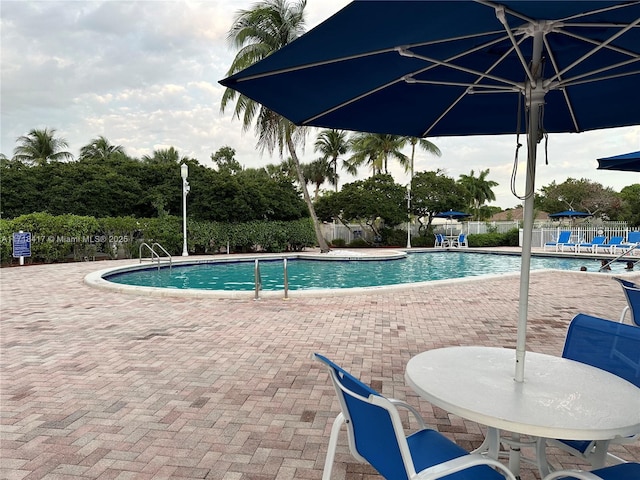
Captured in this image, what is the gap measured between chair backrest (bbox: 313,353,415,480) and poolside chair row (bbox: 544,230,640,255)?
725 inches

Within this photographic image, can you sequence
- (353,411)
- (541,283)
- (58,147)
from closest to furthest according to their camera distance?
1. (353,411)
2. (541,283)
3. (58,147)

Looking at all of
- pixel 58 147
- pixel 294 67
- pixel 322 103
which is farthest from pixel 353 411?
pixel 58 147

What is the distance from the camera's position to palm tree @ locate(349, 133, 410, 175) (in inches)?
1131

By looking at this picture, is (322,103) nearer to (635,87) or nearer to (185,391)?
(635,87)

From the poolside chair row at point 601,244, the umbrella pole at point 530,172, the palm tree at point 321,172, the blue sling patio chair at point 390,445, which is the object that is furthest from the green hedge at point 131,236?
the umbrella pole at point 530,172

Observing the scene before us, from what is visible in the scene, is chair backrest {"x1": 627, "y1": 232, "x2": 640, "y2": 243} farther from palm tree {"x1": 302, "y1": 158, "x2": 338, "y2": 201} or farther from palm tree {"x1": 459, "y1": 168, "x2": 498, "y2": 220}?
palm tree {"x1": 459, "y1": 168, "x2": 498, "y2": 220}

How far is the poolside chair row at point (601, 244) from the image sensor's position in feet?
54.2

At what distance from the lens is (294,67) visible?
224 centimetres

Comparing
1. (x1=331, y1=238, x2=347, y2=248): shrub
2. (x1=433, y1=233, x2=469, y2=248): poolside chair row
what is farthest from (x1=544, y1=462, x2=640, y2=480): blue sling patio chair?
(x1=331, y1=238, x2=347, y2=248): shrub

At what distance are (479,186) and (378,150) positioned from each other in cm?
1872

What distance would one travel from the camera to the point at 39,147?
3153 centimetres

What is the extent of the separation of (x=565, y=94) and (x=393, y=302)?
15.6 ft

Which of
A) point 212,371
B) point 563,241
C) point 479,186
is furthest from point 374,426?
point 479,186

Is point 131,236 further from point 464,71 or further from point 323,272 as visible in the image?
point 464,71
